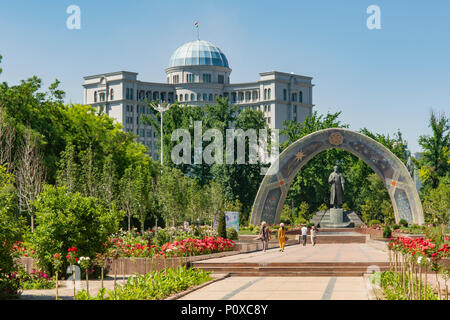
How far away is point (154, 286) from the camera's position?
15234 mm

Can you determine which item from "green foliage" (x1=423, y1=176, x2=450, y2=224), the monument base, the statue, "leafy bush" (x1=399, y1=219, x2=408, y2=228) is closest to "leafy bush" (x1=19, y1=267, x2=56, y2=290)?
"leafy bush" (x1=399, y1=219, x2=408, y2=228)

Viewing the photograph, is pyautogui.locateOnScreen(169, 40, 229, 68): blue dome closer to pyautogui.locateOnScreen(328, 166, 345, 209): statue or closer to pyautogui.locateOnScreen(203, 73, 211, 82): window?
pyautogui.locateOnScreen(203, 73, 211, 82): window

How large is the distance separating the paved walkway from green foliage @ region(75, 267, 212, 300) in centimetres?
43

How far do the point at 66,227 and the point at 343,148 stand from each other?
1481 inches

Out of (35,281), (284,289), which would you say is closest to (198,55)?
(35,281)

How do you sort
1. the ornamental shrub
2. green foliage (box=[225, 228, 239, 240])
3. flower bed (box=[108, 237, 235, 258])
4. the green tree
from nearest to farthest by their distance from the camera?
the ornamental shrub
flower bed (box=[108, 237, 235, 258])
the green tree
green foliage (box=[225, 228, 239, 240])

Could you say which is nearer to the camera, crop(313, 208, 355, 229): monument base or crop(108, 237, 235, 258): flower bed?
crop(108, 237, 235, 258): flower bed

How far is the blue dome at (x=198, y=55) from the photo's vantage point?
13000cm

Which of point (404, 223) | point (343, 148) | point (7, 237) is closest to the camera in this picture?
point (7, 237)

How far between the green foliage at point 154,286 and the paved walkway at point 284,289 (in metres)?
0.43

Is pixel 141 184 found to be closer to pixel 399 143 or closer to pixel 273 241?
pixel 273 241

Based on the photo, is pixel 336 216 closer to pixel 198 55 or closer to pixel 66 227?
pixel 66 227

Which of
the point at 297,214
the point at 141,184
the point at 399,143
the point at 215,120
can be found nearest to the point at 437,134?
the point at 399,143

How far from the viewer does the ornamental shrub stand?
19156 millimetres
